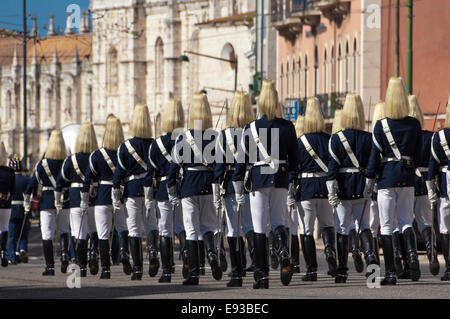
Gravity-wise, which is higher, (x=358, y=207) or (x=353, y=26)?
(x=353, y=26)

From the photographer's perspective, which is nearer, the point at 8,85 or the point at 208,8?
the point at 208,8

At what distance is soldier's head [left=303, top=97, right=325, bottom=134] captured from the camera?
59.9 ft

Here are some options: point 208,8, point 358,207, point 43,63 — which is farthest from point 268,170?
point 43,63

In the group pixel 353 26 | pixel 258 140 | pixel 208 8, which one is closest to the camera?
pixel 258 140

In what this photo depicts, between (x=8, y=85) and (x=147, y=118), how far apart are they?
149 meters

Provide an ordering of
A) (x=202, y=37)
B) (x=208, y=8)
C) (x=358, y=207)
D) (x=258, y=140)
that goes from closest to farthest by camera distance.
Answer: (x=258, y=140) → (x=358, y=207) → (x=202, y=37) → (x=208, y=8)

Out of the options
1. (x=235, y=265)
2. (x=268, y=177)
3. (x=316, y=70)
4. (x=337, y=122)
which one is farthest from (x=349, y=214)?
(x=316, y=70)

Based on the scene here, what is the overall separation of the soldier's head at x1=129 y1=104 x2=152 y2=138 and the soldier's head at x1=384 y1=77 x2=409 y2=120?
12.5 feet

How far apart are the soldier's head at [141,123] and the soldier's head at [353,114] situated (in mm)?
2924

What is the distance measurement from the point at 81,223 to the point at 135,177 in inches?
77.6

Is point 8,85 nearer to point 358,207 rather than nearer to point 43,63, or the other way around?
point 43,63

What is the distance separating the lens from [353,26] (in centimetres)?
4525

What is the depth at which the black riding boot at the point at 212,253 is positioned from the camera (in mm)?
17578

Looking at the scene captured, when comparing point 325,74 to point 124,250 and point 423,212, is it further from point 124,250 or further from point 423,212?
point 423,212
